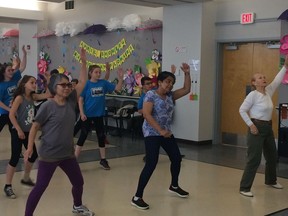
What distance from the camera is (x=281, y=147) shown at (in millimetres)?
6918

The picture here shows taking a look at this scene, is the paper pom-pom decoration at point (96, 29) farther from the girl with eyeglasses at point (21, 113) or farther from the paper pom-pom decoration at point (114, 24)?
the girl with eyeglasses at point (21, 113)

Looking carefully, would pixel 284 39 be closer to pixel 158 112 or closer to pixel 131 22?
pixel 131 22

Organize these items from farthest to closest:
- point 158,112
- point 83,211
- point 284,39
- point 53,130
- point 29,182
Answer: point 284,39 < point 29,182 < point 158,112 < point 83,211 < point 53,130

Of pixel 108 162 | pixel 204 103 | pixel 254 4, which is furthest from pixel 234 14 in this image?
pixel 108 162

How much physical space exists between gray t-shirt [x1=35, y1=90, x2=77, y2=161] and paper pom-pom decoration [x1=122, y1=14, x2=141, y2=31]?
611 centimetres

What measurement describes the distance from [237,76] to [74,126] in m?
4.57

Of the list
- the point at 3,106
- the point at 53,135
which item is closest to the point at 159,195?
the point at 53,135

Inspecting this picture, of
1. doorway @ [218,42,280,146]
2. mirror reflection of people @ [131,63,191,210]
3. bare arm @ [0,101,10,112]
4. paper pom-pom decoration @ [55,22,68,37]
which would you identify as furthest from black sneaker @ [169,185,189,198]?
paper pom-pom decoration @ [55,22,68,37]

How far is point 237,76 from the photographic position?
27.6ft

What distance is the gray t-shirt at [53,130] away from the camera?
3.72 m

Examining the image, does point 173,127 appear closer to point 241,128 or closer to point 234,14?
point 241,128

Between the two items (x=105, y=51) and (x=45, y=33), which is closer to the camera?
(x=105, y=51)

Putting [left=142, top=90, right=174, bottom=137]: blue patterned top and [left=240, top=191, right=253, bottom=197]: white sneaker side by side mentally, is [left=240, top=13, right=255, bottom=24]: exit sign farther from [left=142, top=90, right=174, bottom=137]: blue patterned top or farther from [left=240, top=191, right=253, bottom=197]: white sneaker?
[left=142, top=90, right=174, bottom=137]: blue patterned top

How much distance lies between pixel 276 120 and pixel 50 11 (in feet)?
24.2
